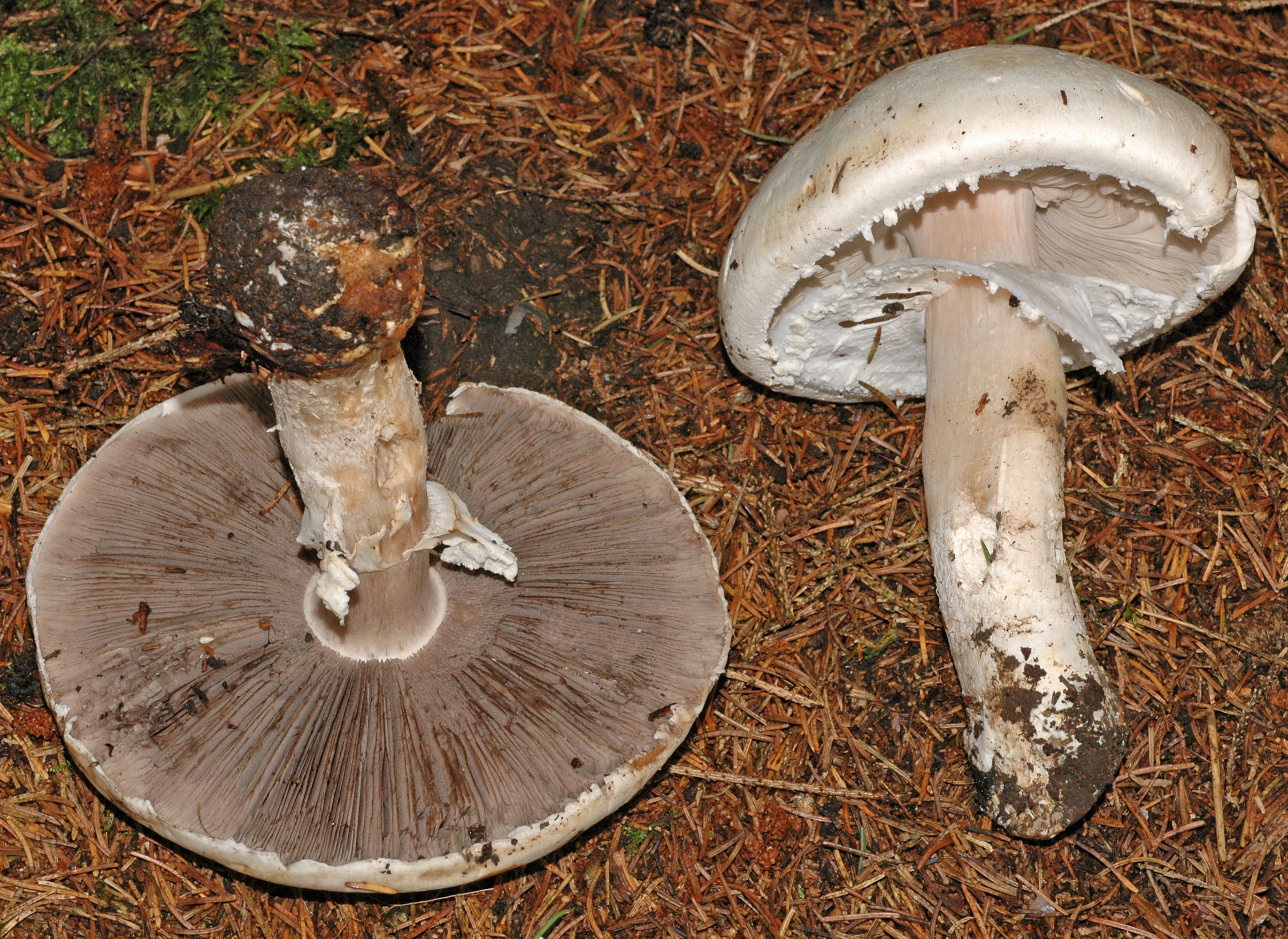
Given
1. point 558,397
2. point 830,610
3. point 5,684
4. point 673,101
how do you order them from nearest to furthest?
1. point 5,684
2. point 830,610
3. point 558,397
4. point 673,101

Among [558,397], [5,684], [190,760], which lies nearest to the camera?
[190,760]

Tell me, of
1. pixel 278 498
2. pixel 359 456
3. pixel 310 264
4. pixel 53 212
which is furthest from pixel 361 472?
pixel 53 212

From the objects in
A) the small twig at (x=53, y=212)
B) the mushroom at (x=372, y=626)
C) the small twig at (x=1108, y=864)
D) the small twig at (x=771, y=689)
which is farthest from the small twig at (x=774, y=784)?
the small twig at (x=53, y=212)

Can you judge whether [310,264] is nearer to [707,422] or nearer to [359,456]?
[359,456]

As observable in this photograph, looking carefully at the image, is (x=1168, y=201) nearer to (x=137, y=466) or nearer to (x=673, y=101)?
(x=673, y=101)

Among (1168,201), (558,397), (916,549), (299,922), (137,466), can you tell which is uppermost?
(1168,201)

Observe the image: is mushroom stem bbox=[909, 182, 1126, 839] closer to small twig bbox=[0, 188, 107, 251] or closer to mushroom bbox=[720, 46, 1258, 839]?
mushroom bbox=[720, 46, 1258, 839]

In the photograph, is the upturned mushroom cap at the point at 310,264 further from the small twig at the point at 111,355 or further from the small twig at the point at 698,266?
the small twig at the point at 698,266

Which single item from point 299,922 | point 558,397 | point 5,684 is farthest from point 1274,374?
point 5,684
